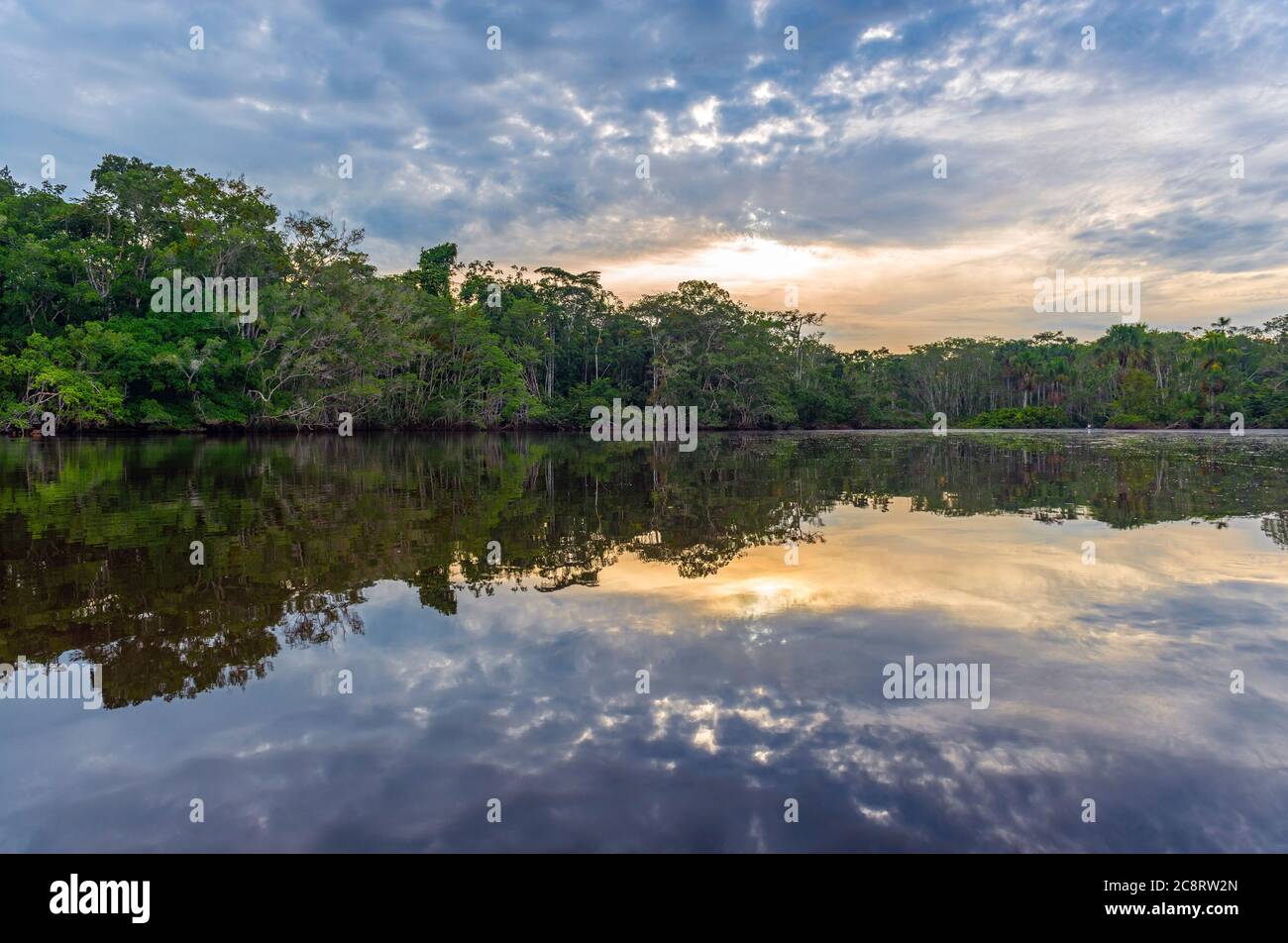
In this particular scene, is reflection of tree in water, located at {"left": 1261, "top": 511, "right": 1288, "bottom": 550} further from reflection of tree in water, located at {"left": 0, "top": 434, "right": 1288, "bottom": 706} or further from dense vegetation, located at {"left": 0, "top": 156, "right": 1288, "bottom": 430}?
dense vegetation, located at {"left": 0, "top": 156, "right": 1288, "bottom": 430}

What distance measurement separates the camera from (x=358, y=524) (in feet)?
32.6

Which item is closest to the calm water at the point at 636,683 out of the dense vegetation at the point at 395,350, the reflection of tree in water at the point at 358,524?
the reflection of tree in water at the point at 358,524

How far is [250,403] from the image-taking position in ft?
141

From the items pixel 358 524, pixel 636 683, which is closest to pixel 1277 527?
pixel 636 683

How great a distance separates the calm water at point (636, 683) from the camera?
290cm

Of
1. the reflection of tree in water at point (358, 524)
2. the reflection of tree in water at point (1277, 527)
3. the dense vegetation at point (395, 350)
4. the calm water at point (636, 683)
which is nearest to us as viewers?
the calm water at point (636, 683)

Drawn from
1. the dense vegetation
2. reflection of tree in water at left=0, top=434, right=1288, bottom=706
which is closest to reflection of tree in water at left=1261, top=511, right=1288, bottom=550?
reflection of tree in water at left=0, top=434, right=1288, bottom=706

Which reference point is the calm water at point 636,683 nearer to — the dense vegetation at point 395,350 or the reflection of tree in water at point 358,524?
the reflection of tree in water at point 358,524

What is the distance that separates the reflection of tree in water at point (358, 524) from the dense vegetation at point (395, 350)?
19.9m

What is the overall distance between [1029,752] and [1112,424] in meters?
83.4

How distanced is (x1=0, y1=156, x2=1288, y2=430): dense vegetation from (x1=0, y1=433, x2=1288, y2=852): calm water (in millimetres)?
35265

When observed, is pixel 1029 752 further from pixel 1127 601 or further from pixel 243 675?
pixel 243 675
